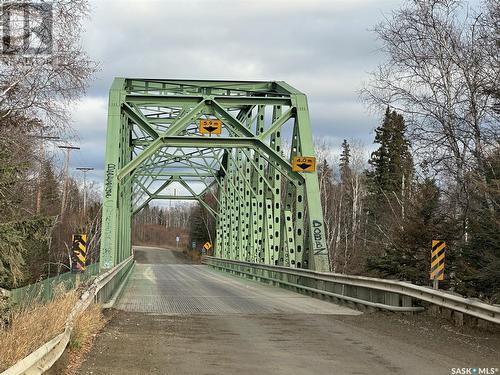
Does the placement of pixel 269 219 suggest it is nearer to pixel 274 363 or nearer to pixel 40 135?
pixel 40 135

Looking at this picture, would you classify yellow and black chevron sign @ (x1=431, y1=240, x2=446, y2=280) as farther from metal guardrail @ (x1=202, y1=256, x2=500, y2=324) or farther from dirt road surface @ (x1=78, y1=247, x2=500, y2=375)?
dirt road surface @ (x1=78, y1=247, x2=500, y2=375)

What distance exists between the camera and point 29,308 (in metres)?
9.61

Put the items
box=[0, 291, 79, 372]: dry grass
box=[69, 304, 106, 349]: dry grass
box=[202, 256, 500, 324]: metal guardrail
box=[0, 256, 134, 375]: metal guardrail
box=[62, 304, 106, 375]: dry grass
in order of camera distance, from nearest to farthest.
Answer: box=[0, 256, 134, 375]: metal guardrail
box=[0, 291, 79, 372]: dry grass
box=[62, 304, 106, 375]: dry grass
box=[69, 304, 106, 349]: dry grass
box=[202, 256, 500, 324]: metal guardrail

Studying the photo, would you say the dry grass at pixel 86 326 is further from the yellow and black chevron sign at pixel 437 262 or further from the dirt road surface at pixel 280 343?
the yellow and black chevron sign at pixel 437 262

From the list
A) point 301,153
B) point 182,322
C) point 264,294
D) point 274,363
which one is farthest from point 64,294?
point 301,153

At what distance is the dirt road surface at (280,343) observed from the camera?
7551 millimetres

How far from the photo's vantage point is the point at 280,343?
946 centimetres

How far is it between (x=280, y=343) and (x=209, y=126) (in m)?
15.3

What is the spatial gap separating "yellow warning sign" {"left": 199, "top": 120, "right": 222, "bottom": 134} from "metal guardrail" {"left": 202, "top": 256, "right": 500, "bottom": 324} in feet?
19.0

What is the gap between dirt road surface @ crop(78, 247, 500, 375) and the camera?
755cm

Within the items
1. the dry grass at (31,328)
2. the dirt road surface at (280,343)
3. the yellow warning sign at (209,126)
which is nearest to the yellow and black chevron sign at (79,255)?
the dirt road surface at (280,343)

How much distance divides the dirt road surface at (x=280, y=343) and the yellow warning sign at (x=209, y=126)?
10375 mm

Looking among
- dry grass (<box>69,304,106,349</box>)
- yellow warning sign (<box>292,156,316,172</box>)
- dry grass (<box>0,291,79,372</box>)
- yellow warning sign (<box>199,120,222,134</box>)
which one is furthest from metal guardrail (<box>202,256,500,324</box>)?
dry grass (<box>0,291,79,372</box>)

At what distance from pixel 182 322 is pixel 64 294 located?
8.46 feet
